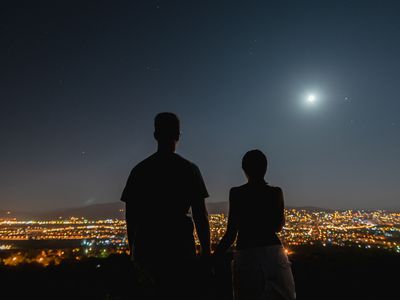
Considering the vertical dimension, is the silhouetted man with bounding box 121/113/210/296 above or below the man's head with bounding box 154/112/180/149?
below

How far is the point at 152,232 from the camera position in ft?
6.35

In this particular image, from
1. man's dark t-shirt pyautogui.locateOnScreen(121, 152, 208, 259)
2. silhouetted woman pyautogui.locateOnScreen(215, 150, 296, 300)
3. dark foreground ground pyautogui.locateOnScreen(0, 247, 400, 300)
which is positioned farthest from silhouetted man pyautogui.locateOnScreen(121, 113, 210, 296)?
dark foreground ground pyautogui.locateOnScreen(0, 247, 400, 300)

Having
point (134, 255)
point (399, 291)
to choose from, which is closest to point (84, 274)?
point (134, 255)

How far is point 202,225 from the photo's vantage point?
6.57 ft

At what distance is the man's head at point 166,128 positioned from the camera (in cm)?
Answer: 220

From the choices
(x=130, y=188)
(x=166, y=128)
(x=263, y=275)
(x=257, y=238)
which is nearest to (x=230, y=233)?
(x=257, y=238)

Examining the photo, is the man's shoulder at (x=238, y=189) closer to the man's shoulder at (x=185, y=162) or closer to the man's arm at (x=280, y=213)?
the man's arm at (x=280, y=213)

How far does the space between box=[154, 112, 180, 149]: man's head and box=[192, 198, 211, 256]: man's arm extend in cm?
59

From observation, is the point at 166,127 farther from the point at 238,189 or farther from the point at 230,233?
the point at 230,233

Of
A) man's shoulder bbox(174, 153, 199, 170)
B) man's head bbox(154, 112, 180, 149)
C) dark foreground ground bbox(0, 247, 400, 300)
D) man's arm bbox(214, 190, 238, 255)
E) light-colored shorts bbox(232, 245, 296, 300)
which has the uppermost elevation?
man's head bbox(154, 112, 180, 149)

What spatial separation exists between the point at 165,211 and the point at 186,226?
7.9 inches

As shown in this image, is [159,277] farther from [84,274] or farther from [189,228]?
[84,274]

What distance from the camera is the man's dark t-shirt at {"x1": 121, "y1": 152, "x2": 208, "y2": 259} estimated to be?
75.3 inches

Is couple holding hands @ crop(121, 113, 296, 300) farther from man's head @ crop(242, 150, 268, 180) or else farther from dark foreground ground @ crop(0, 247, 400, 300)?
dark foreground ground @ crop(0, 247, 400, 300)
